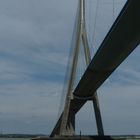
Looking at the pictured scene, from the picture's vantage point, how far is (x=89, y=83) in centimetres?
3981

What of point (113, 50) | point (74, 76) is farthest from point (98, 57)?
point (74, 76)

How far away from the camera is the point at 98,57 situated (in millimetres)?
32938

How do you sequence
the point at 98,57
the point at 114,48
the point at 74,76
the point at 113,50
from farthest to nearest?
the point at 74,76, the point at 98,57, the point at 113,50, the point at 114,48

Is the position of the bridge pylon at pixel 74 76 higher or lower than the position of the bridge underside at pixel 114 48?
higher

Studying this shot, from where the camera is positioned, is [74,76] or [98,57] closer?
[98,57]

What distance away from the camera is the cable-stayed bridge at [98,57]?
2605cm

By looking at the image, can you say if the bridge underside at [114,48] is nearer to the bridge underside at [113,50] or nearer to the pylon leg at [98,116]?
the bridge underside at [113,50]

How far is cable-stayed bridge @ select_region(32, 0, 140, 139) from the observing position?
2605 cm

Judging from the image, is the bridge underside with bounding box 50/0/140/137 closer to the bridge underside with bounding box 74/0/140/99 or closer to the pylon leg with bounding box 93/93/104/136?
the bridge underside with bounding box 74/0/140/99

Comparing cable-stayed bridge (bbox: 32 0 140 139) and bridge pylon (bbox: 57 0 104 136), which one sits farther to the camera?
bridge pylon (bbox: 57 0 104 136)

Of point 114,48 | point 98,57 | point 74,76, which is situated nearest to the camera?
point 114,48

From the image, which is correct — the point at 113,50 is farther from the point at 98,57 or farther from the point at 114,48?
the point at 98,57

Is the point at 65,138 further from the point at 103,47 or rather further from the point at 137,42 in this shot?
the point at 137,42

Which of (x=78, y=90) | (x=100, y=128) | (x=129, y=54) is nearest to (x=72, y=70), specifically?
(x=78, y=90)
